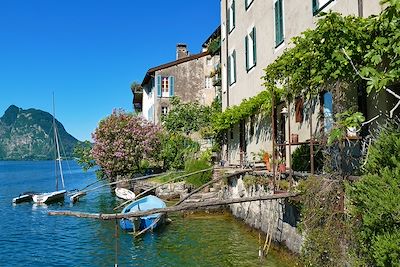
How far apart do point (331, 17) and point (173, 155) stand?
2832cm

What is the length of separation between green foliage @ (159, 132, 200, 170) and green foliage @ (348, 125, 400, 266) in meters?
27.2

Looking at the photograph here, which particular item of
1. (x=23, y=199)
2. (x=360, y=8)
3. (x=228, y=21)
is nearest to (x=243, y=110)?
(x=228, y=21)

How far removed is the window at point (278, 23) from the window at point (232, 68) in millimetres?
7158

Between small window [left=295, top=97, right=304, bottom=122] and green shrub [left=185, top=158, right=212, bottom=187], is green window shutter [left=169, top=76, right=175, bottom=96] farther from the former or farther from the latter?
small window [left=295, top=97, right=304, bottom=122]

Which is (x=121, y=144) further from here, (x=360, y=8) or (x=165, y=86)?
(x=360, y=8)

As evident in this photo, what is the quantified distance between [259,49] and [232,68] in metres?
5.46

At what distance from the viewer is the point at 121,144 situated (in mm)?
33875

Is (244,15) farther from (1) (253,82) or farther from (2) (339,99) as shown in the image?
(2) (339,99)

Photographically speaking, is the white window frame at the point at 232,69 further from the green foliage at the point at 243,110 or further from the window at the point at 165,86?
the window at the point at 165,86

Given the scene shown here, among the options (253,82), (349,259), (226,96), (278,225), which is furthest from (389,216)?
(226,96)

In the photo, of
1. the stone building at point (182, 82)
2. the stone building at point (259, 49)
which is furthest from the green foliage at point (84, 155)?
the stone building at point (259, 49)

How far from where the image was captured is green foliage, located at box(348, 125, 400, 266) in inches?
232

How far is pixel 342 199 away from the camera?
326 inches

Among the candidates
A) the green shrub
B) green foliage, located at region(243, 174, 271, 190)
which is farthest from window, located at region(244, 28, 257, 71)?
the green shrub
